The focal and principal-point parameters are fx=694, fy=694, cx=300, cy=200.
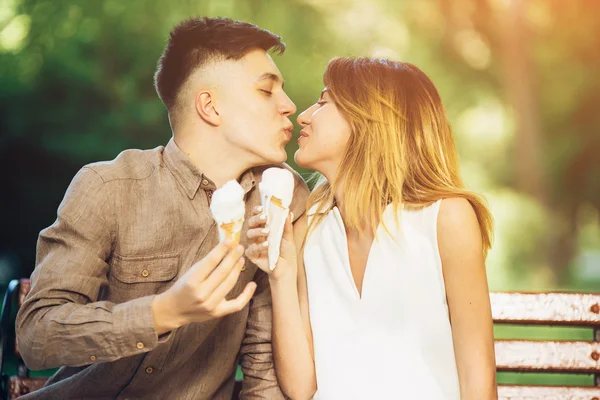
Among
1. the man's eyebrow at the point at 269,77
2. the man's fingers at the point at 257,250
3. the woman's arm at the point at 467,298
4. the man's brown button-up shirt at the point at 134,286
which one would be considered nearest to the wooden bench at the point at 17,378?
the man's brown button-up shirt at the point at 134,286

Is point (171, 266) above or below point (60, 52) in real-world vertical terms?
below

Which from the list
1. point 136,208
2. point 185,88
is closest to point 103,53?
point 185,88

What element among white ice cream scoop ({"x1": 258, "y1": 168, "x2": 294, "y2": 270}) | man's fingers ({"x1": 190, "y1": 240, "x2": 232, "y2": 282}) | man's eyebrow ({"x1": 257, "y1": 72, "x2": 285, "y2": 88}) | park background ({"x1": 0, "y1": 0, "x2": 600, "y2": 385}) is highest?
park background ({"x1": 0, "y1": 0, "x2": 600, "y2": 385})

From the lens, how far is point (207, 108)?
7.19 ft

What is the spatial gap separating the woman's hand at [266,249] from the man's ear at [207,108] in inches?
14.9

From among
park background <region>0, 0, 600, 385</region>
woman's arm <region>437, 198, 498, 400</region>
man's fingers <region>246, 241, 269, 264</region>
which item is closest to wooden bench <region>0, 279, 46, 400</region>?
man's fingers <region>246, 241, 269, 264</region>

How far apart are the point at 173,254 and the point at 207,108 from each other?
0.49 meters

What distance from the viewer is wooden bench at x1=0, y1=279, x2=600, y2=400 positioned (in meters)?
2.32

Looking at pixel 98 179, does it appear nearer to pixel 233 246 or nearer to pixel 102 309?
pixel 102 309

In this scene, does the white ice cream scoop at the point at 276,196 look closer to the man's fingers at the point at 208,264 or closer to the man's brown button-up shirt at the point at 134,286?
the man's fingers at the point at 208,264

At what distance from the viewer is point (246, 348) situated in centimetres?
220

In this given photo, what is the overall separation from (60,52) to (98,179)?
3.56 metres

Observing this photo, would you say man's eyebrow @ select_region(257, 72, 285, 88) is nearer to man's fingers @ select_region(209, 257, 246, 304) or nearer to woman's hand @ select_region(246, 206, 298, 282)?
woman's hand @ select_region(246, 206, 298, 282)

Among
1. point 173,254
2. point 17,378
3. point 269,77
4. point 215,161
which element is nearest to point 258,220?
point 173,254
